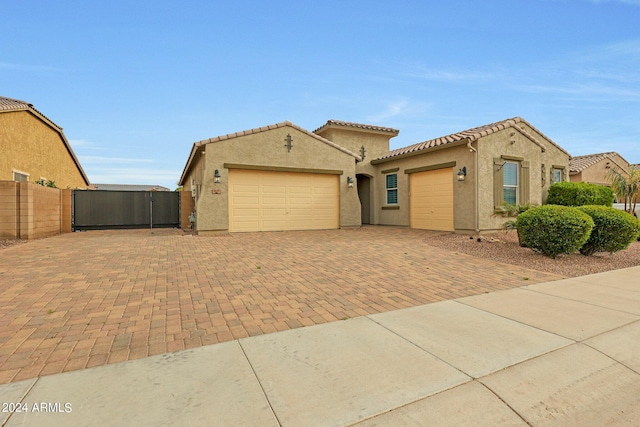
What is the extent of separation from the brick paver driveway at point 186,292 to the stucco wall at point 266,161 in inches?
161

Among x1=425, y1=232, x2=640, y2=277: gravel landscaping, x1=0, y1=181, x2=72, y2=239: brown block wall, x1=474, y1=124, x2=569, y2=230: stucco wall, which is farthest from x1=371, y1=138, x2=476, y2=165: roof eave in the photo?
x1=0, y1=181, x2=72, y2=239: brown block wall

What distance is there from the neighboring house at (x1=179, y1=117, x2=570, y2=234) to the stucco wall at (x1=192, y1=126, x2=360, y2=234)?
0.04m

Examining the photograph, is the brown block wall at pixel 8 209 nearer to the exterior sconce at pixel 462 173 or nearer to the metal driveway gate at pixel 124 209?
the metal driveway gate at pixel 124 209

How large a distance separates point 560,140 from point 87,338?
76.8ft

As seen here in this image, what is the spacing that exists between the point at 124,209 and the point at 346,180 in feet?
40.3

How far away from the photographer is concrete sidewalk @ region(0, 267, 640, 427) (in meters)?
2.01

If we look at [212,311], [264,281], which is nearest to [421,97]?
[264,281]

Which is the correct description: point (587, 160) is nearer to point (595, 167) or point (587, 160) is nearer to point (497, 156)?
point (595, 167)

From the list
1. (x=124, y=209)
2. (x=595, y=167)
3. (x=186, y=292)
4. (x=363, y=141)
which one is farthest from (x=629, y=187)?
(x=124, y=209)

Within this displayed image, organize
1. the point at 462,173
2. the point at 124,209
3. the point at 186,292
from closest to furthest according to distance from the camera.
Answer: the point at 186,292
the point at 462,173
the point at 124,209

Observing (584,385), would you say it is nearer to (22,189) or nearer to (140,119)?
(22,189)

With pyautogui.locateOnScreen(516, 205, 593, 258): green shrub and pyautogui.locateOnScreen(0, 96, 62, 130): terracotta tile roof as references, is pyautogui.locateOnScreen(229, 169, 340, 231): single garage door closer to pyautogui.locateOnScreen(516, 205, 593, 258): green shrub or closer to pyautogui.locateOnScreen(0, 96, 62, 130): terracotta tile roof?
pyautogui.locateOnScreen(516, 205, 593, 258): green shrub

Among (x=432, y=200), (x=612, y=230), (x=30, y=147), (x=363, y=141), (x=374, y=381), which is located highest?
(x=363, y=141)

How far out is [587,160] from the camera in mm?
23453
